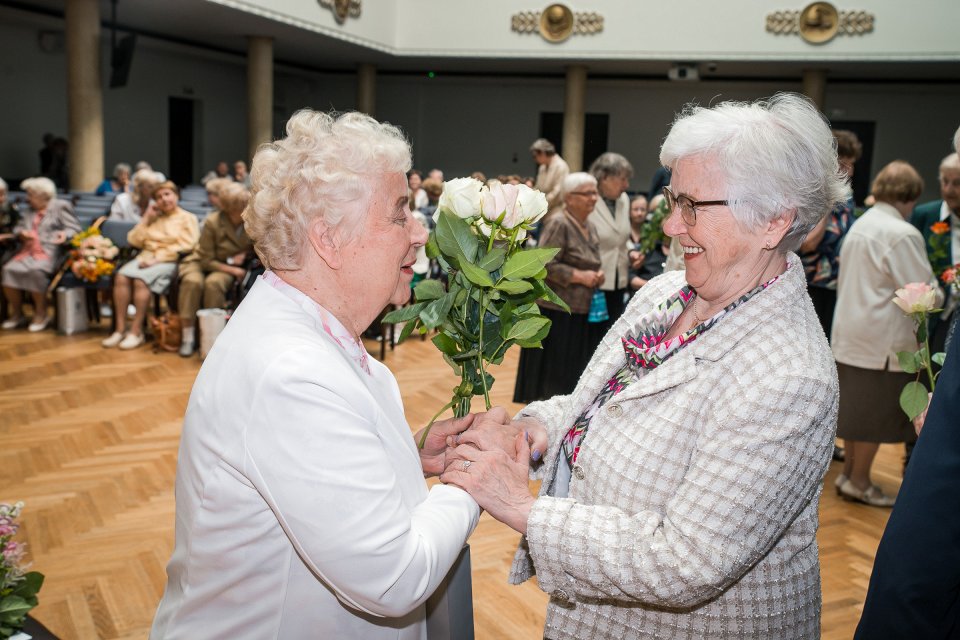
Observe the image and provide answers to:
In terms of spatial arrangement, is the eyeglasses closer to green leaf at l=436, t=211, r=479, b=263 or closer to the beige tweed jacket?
the beige tweed jacket

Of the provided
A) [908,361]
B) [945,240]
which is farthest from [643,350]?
[945,240]

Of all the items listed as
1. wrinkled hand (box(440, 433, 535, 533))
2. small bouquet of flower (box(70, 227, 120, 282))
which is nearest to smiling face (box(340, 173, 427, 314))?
wrinkled hand (box(440, 433, 535, 533))

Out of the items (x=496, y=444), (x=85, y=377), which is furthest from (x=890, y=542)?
(x=85, y=377)

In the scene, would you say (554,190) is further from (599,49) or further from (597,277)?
(599,49)

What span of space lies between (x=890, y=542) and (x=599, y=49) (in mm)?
15319

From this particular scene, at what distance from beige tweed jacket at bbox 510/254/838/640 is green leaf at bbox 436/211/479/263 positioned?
41cm

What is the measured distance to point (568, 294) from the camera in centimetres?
511

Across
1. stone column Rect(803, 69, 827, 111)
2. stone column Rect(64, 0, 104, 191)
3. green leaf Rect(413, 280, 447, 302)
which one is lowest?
green leaf Rect(413, 280, 447, 302)

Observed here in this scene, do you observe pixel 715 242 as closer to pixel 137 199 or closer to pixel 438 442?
pixel 438 442

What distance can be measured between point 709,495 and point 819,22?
1525 cm

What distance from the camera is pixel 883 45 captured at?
14.4m

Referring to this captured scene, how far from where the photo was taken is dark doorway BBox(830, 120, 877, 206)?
18.7 metres

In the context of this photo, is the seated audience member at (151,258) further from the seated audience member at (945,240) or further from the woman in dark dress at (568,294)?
the seated audience member at (945,240)

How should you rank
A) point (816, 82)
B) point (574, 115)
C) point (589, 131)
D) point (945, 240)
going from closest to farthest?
1. point (945, 240)
2. point (816, 82)
3. point (574, 115)
4. point (589, 131)
